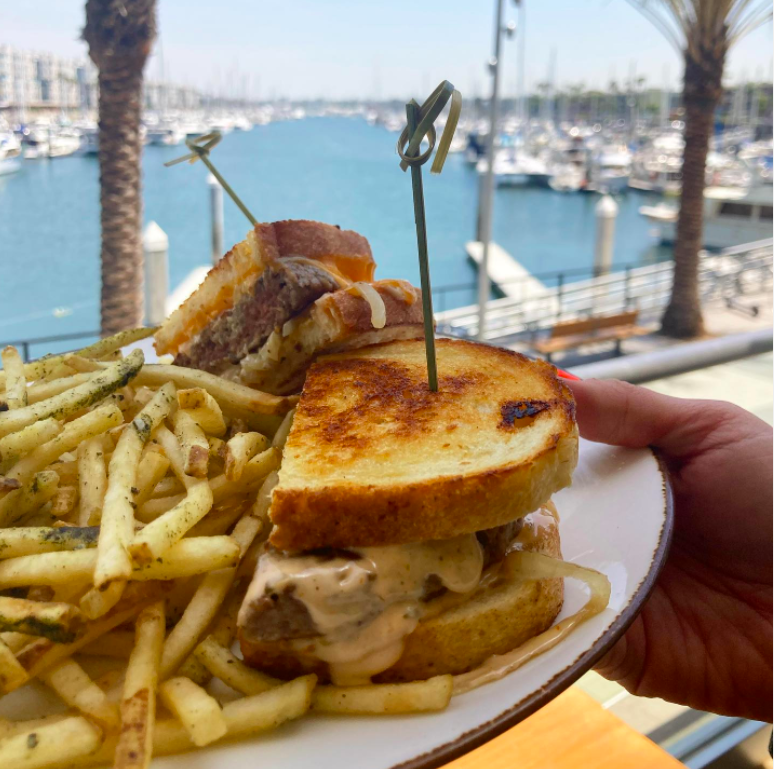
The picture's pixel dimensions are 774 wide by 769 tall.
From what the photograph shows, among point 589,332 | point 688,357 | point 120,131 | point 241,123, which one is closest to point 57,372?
point 688,357

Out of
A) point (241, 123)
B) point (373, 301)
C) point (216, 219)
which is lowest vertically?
point (373, 301)

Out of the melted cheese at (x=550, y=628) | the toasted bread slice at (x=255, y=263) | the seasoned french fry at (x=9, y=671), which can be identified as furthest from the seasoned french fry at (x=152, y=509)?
the toasted bread slice at (x=255, y=263)

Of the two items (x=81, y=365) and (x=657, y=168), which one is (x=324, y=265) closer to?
(x=81, y=365)

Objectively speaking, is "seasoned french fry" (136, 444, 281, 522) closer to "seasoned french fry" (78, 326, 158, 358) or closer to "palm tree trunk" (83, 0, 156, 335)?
"seasoned french fry" (78, 326, 158, 358)

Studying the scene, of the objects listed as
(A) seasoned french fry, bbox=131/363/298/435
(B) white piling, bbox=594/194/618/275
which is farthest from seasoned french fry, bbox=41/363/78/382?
(B) white piling, bbox=594/194/618/275

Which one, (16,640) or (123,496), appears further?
(123,496)

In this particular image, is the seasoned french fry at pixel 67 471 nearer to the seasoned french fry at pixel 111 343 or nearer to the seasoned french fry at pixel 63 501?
the seasoned french fry at pixel 63 501

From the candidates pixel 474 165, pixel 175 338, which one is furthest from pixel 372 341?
pixel 474 165
